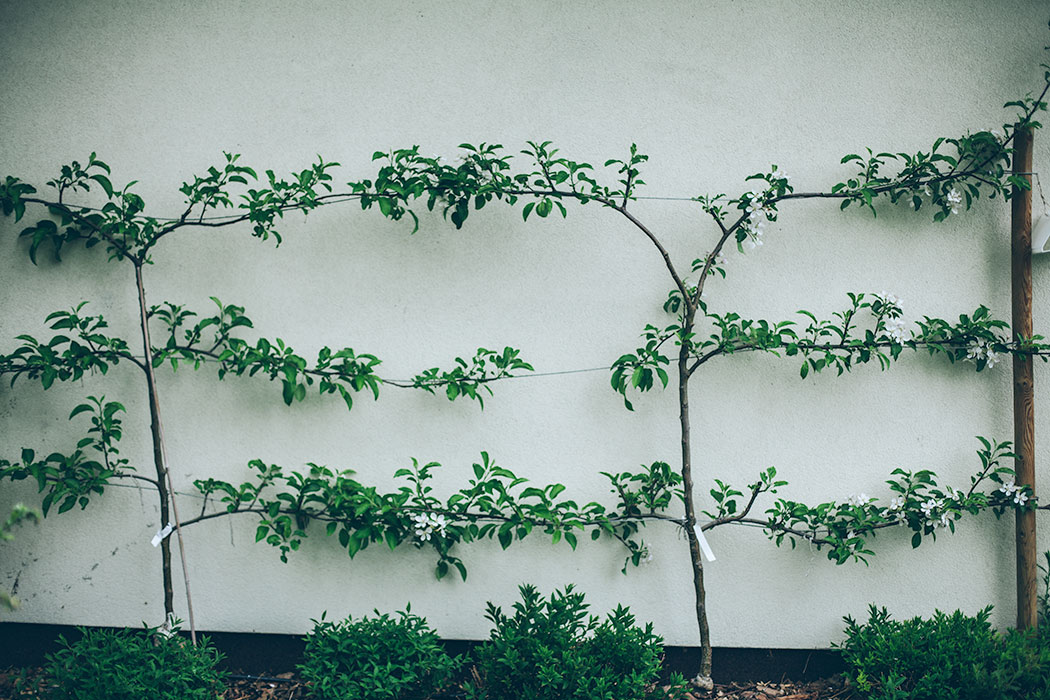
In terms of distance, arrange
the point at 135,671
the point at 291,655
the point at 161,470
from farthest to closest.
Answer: the point at 291,655
the point at 161,470
the point at 135,671

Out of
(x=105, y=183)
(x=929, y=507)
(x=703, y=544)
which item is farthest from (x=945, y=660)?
(x=105, y=183)

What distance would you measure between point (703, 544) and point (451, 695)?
109cm

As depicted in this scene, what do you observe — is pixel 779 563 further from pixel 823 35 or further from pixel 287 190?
pixel 287 190

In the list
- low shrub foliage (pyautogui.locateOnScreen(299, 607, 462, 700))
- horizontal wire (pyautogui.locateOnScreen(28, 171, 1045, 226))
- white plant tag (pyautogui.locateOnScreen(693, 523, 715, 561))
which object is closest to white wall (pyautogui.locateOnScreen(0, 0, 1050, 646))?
horizontal wire (pyautogui.locateOnScreen(28, 171, 1045, 226))

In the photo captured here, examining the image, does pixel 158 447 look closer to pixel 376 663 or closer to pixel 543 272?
pixel 376 663

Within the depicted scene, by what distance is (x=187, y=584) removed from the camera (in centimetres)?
259

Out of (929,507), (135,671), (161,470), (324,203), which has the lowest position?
(135,671)

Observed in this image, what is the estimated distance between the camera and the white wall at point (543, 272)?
2.68 metres

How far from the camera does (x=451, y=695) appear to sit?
253 cm

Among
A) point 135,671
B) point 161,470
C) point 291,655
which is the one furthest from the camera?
point 291,655

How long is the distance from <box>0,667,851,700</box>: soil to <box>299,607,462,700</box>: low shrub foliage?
8.2 inches

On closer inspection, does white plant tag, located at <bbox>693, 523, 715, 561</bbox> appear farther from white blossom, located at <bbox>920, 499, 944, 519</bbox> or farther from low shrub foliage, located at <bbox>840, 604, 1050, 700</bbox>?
white blossom, located at <bbox>920, 499, 944, 519</bbox>

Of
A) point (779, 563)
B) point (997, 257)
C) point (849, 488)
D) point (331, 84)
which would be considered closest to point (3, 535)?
point (331, 84)

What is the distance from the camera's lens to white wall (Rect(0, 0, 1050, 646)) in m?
2.68
